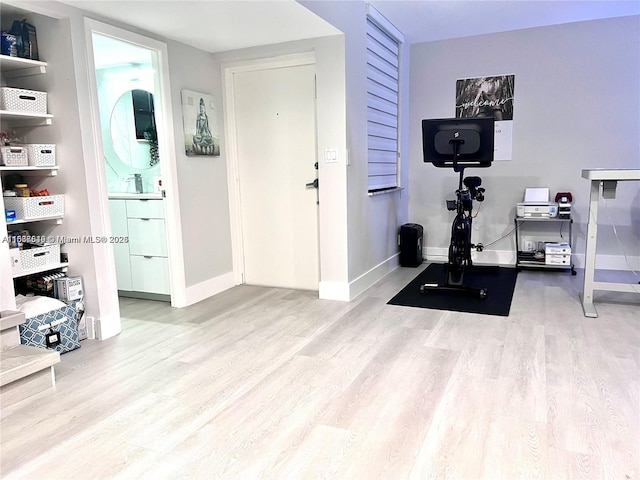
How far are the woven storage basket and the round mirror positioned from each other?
1.24 meters

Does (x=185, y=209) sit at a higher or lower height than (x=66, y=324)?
higher

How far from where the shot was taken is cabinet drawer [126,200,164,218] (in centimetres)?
380

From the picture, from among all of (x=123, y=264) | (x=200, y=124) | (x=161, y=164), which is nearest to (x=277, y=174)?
(x=200, y=124)

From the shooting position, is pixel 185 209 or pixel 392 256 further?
pixel 392 256

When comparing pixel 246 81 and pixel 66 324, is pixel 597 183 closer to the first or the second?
pixel 246 81

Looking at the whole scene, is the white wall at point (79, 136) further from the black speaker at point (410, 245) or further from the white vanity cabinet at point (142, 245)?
the black speaker at point (410, 245)

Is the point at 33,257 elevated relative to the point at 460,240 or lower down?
elevated

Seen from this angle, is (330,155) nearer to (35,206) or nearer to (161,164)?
(161,164)

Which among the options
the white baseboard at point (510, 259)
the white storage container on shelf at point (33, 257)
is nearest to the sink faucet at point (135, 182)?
the white storage container on shelf at point (33, 257)

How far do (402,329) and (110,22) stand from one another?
2820 millimetres

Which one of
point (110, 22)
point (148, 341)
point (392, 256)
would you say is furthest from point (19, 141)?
point (392, 256)

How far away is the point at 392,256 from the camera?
16.6ft

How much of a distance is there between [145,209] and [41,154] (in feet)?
3.37

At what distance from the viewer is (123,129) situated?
408 cm
